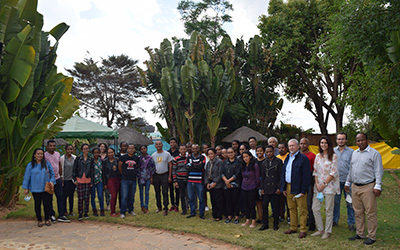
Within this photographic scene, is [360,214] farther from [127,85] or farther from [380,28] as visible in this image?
[127,85]

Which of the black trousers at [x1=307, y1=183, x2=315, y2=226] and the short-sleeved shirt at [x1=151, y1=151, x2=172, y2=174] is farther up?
the short-sleeved shirt at [x1=151, y1=151, x2=172, y2=174]

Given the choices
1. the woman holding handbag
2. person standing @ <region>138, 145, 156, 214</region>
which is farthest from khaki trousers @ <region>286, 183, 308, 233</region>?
the woman holding handbag

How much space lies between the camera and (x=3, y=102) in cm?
772

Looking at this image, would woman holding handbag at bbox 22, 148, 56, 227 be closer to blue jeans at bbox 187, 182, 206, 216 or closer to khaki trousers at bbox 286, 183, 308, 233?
blue jeans at bbox 187, 182, 206, 216

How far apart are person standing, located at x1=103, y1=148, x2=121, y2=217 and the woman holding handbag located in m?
1.22

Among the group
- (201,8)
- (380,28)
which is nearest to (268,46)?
(201,8)

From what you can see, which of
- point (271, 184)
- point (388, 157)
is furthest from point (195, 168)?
point (388, 157)

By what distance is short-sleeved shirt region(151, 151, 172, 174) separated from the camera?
805cm

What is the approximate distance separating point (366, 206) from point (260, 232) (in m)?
1.90

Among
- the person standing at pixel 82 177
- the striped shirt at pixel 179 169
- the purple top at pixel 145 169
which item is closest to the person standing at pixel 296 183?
the striped shirt at pixel 179 169

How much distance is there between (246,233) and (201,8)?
2140cm

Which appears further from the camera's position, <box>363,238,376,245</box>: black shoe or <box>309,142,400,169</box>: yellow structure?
<box>309,142,400,169</box>: yellow structure

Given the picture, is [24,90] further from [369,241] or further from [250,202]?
[369,241]

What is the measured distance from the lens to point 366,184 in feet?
17.7
